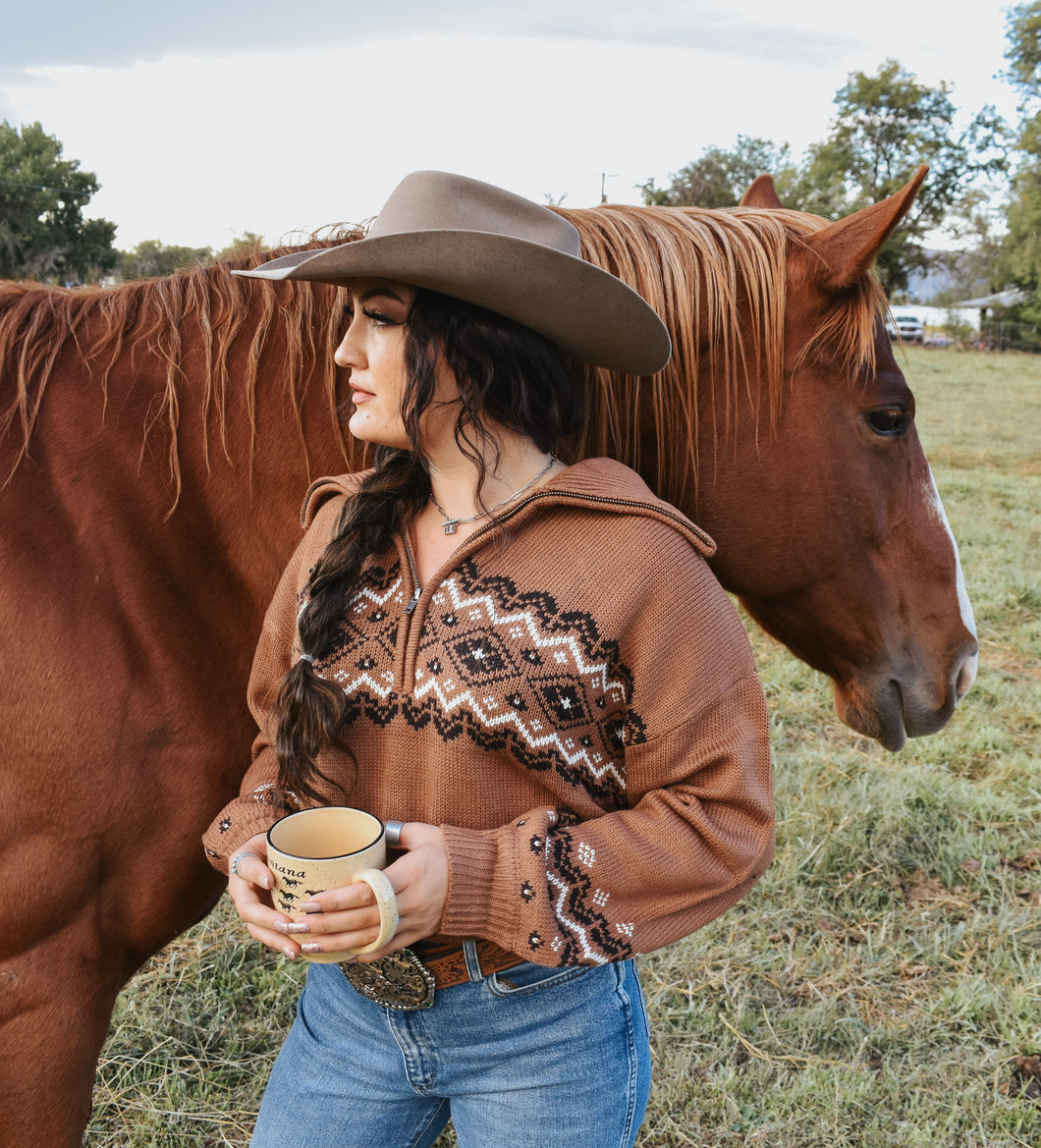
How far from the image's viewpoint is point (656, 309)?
1.71 metres

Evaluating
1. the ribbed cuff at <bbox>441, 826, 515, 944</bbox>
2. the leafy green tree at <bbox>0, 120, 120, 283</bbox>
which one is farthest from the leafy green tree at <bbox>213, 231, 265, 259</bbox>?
the leafy green tree at <bbox>0, 120, 120, 283</bbox>

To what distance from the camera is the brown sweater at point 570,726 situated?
1.20 m

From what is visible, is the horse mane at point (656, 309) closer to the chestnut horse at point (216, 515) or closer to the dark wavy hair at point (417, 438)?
the chestnut horse at point (216, 515)

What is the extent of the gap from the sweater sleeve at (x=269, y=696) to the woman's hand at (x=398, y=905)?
29 centimetres

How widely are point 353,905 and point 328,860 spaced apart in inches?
2.7

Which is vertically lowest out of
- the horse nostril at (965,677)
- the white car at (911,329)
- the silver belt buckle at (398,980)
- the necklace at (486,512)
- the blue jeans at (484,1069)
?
the white car at (911,329)

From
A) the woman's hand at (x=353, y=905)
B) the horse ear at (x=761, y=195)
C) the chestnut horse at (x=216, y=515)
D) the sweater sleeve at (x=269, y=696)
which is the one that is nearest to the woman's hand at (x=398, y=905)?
the woman's hand at (x=353, y=905)

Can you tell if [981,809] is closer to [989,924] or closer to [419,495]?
[989,924]

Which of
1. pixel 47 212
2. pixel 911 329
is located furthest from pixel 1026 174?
pixel 47 212

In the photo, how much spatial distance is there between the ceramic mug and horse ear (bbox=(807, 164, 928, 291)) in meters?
1.31

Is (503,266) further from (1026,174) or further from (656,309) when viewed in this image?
(1026,174)

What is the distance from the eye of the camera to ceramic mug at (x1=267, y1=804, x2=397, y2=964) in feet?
3.48

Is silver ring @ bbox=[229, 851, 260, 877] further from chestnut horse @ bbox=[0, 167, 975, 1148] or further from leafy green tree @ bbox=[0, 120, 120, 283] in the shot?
leafy green tree @ bbox=[0, 120, 120, 283]

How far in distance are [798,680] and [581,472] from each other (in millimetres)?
3927
